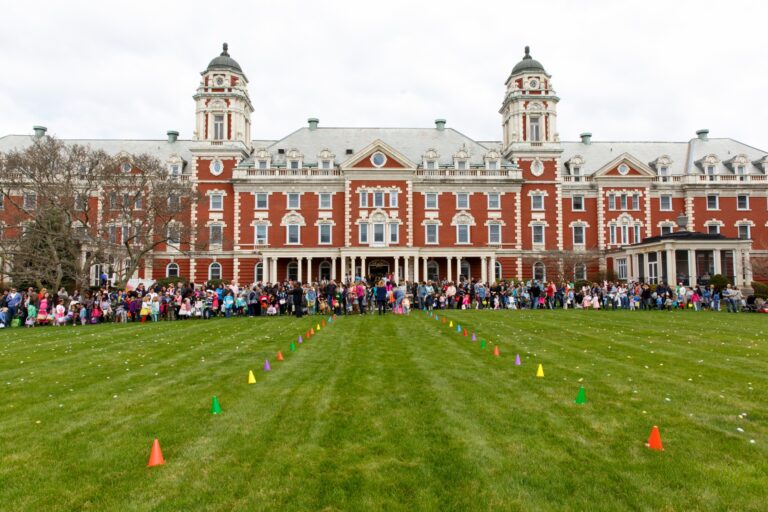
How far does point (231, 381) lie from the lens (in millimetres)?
9742

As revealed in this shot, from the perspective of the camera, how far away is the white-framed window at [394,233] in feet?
170

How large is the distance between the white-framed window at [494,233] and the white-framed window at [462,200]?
330 cm

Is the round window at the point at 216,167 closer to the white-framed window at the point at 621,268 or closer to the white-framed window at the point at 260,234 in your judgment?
the white-framed window at the point at 260,234

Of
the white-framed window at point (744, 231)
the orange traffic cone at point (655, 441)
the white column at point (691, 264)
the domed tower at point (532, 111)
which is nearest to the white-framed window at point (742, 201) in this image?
the white-framed window at point (744, 231)

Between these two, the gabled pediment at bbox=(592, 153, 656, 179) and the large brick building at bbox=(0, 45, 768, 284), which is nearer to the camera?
the large brick building at bbox=(0, 45, 768, 284)

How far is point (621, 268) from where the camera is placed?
52406 mm

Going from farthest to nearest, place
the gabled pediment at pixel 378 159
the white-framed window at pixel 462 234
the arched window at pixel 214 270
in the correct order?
the white-framed window at pixel 462 234, the arched window at pixel 214 270, the gabled pediment at pixel 378 159

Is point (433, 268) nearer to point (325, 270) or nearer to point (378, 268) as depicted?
point (378, 268)

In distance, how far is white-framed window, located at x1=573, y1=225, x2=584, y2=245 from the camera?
5605cm

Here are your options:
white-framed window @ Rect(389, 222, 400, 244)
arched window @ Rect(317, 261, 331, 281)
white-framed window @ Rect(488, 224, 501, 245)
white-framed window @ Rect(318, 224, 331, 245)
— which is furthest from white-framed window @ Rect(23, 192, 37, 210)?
white-framed window @ Rect(488, 224, 501, 245)

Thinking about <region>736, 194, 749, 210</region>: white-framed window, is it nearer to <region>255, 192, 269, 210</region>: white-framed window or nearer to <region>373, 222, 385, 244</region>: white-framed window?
<region>373, 222, 385, 244</region>: white-framed window

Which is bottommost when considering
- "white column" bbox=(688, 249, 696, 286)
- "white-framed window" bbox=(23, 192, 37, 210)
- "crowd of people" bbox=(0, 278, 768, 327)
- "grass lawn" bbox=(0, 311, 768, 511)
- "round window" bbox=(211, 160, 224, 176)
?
"grass lawn" bbox=(0, 311, 768, 511)

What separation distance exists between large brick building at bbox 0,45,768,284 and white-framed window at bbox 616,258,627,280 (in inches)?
8.3

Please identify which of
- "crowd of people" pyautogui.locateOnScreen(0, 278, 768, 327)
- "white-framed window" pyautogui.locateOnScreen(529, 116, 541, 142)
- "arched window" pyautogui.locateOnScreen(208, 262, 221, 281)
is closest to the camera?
"crowd of people" pyautogui.locateOnScreen(0, 278, 768, 327)
